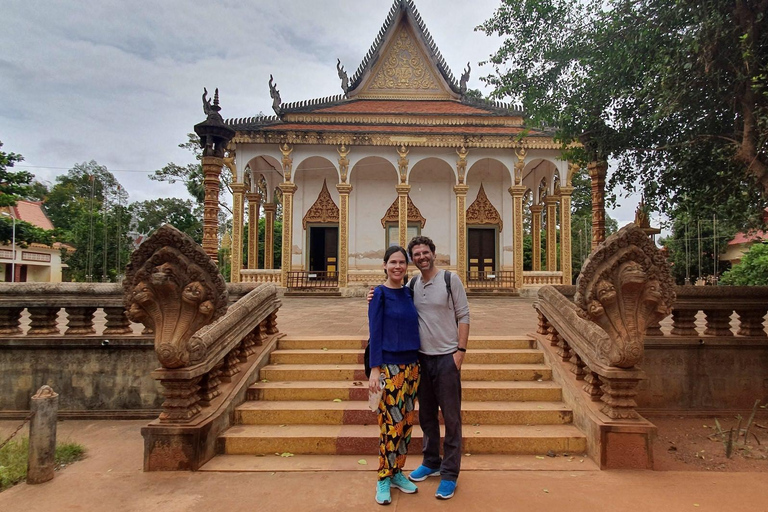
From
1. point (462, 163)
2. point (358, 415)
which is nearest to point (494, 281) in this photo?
point (462, 163)

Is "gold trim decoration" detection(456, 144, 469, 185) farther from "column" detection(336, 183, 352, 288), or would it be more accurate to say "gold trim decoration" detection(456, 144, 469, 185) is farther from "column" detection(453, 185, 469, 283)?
"column" detection(336, 183, 352, 288)

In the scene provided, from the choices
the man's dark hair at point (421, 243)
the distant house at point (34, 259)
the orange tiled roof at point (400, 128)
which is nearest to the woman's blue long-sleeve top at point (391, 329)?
the man's dark hair at point (421, 243)

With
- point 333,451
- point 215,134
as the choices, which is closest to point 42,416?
point 333,451

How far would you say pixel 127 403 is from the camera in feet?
15.7

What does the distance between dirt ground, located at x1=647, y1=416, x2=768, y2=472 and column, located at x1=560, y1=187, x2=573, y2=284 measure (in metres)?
11.1

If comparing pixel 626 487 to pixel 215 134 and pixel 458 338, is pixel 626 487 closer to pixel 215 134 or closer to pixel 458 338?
pixel 458 338

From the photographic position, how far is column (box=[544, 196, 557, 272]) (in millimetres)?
17094

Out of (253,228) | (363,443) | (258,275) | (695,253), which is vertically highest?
Result: (253,228)

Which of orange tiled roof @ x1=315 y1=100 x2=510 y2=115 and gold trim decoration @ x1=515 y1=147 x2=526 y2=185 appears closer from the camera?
gold trim decoration @ x1=515 y1=147 x2=526 y2=185

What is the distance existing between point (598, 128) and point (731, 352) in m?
3.00

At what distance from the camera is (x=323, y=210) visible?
17609mm

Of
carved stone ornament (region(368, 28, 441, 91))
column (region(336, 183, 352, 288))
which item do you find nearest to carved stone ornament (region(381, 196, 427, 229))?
column (region(336, 183, 352, 288))

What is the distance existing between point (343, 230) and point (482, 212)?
241 inches

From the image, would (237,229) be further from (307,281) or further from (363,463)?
(363,463)
